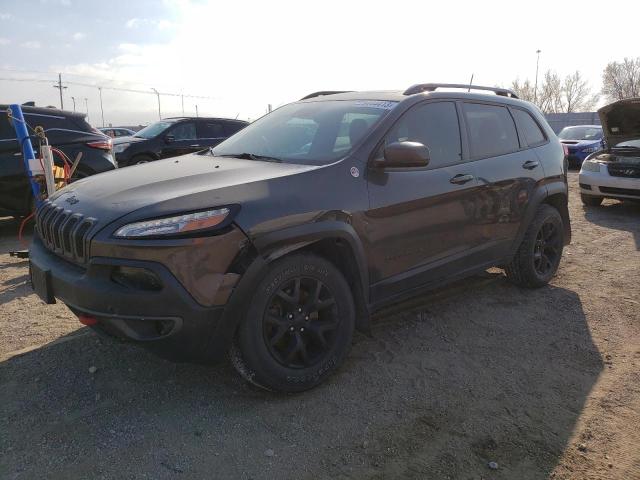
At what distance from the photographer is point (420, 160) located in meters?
3.26

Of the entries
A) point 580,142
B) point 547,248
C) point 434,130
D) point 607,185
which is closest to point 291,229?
point 434,130

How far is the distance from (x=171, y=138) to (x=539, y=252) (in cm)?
879

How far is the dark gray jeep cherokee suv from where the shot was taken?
2.55 metres

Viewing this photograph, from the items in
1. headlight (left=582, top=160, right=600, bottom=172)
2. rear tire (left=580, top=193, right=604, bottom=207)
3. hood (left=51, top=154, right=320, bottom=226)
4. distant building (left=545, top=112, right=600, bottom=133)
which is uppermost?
distant building (left=545, top=112, right=600, bottom=133)

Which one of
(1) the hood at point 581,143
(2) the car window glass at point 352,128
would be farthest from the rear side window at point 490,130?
(1) the hood at point 581,143

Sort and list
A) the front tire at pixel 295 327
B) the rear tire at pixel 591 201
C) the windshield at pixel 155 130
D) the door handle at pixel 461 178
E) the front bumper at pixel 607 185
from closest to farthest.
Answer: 1. the front tire at pixel 295 327
2. the door handle at pixel 461 178
3. the front bumper at pixel 607 185
4. the rear tire at pixel 591 201
5. the windshield at pixel 155 130

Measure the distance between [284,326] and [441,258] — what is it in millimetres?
1434

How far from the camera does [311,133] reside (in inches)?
145

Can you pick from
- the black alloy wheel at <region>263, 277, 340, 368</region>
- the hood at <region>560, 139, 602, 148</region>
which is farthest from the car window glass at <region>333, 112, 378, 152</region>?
the hood at <region>560, 139, 602, 148</region>

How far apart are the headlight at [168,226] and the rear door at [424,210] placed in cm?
107

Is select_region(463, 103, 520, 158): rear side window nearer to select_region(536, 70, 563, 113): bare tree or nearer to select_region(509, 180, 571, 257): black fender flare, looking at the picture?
select_region(509, 180, 571, 257): black fender flare

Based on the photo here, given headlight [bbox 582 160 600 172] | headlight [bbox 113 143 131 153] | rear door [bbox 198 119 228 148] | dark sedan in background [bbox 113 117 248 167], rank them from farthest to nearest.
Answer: rear door [bbox 198 119 228 148] → dark sedan in background [bbox 113 117 248 167] → headlight [bbox 113 143 131 153] → headlight [bbox 582 160 600 172]

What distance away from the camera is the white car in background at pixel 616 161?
8.70m

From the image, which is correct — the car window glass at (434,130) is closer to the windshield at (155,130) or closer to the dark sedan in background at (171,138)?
the dark sedan in background at (171,138)
